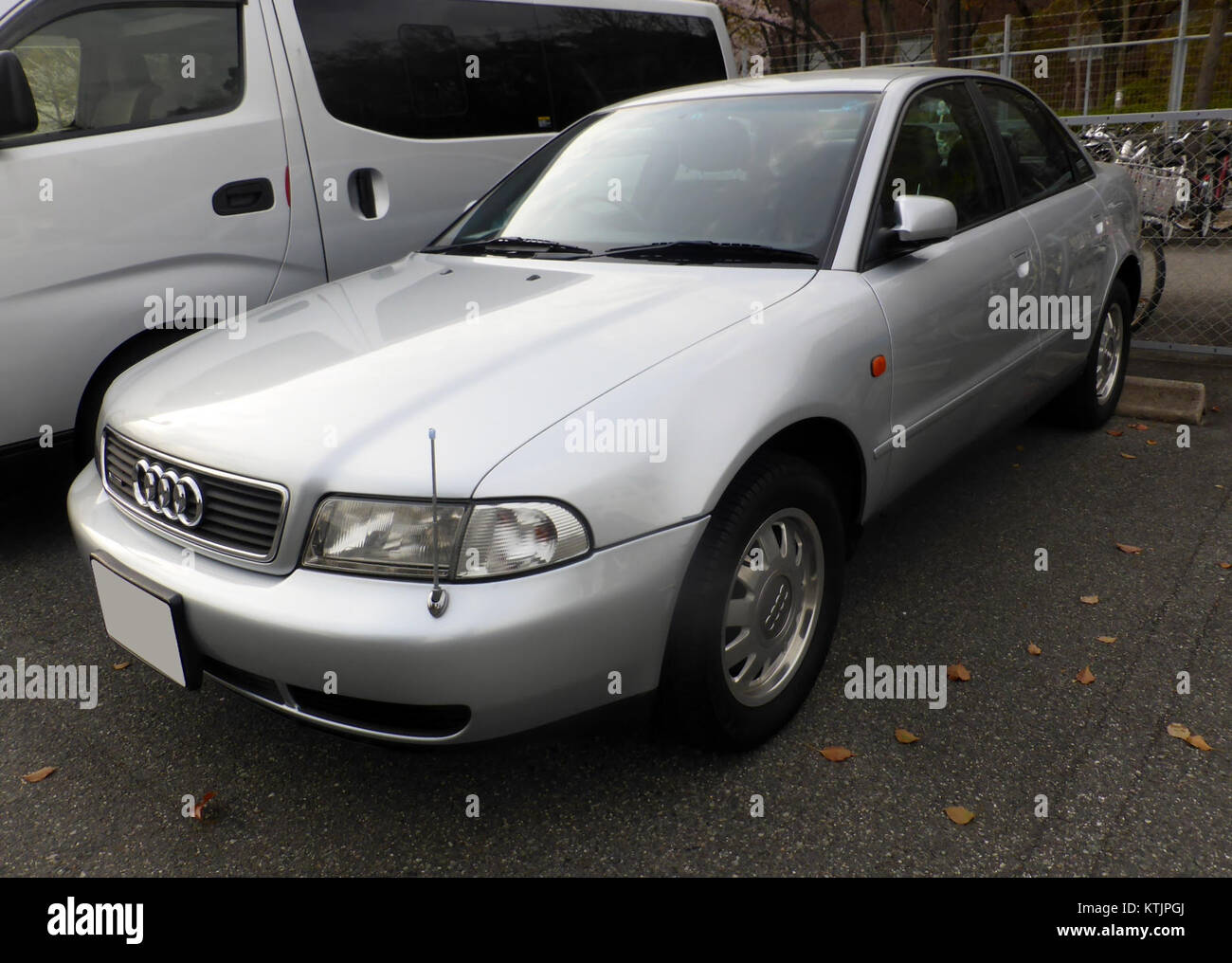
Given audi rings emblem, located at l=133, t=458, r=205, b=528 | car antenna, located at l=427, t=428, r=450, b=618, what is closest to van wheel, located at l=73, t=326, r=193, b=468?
audi rings emblem, located at l=133, t=458, r=205, b=528

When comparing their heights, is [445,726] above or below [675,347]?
below

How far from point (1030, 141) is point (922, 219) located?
156cm

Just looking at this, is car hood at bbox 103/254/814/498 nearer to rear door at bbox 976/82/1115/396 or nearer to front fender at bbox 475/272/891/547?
front fender at bbox 475/272/891/547

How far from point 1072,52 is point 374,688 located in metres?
12.4

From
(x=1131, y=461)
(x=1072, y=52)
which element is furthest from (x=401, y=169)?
(x=1072, y=52)

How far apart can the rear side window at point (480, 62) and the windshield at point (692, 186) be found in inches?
53.3

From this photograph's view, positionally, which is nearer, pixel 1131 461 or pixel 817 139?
pixel 817 139

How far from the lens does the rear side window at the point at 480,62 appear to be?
4.44m

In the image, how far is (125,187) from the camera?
12.3 feet

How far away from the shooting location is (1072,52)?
1171 cm

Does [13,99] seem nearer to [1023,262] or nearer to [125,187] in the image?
[125,187]

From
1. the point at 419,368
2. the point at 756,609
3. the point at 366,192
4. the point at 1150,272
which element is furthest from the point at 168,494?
the point at 1150,272

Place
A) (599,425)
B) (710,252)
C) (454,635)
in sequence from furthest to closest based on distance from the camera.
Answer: (710,252)
(599,425)
(454,635)

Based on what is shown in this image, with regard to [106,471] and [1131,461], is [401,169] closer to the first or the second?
[106,471]
